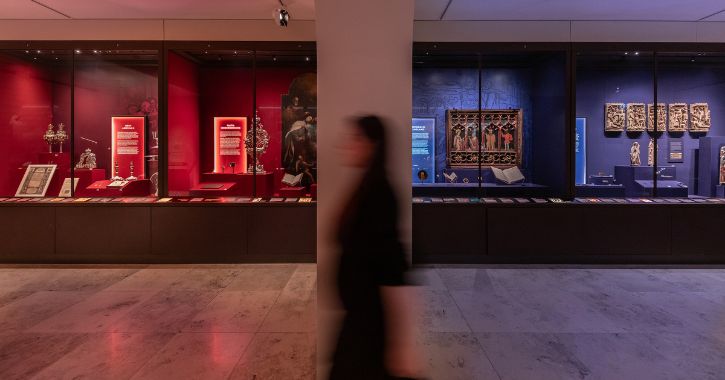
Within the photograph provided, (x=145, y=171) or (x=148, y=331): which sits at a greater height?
(x=145, y=171)

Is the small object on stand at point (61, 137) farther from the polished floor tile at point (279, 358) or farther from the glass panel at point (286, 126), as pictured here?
the polished floor tile at point (279, 358)

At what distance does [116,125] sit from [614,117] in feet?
34.2

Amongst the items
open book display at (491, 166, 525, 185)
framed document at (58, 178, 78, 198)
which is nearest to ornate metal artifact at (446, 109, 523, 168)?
open book display at (491, 166, 525, 185)

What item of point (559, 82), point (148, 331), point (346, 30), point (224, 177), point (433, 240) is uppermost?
point (559, 82)

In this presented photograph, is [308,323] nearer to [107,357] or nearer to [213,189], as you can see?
[107,357]

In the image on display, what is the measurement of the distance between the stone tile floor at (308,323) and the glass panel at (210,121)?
1.83 m

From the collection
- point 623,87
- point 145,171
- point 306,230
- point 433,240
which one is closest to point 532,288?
point 433,240

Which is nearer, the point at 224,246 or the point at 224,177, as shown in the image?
the point at 224,246

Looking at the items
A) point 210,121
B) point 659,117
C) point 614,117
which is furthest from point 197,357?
point 659,117

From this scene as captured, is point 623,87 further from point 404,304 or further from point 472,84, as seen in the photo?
point 404,304

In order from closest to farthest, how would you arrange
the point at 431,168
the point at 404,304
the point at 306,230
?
the point at 404,304
the point at 306,230
the point at 431,168

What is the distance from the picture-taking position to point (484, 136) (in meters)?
9.90

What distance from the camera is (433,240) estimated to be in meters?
7.21

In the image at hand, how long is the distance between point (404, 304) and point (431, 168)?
24.8 feet
